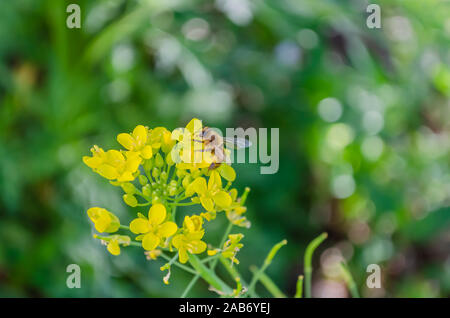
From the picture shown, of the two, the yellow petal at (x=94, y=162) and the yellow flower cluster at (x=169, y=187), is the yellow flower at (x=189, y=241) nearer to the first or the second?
the yellow flower cluster at (x=169, y=187)

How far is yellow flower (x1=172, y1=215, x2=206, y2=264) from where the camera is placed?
460 millimetres

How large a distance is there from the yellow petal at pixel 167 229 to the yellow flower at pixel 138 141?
0.08m

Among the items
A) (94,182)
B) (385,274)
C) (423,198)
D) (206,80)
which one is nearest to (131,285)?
(94,182)

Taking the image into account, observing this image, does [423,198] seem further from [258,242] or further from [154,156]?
[154,156]

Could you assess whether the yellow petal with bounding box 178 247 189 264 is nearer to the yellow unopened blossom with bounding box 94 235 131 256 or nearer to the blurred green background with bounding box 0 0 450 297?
the yellow unopened blossom with bounding box 94 235 131 256

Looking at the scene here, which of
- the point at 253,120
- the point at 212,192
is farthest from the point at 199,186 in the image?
the point at 253,120

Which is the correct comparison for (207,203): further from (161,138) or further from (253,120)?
(253,120)

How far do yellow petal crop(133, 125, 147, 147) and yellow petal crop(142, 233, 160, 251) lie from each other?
0.11m

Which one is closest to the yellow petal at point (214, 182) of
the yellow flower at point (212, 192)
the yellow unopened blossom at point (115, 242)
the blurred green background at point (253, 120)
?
the yellow flower at point (212, 192)

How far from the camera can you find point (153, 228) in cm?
45

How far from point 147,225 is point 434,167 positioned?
1.34 meters

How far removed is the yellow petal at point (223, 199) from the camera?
469mm

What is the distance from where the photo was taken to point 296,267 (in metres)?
1.63

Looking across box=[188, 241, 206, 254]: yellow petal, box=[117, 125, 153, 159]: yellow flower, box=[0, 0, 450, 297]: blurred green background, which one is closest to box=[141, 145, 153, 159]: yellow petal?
box=[117, 125, 153, 159]: yellow flower
